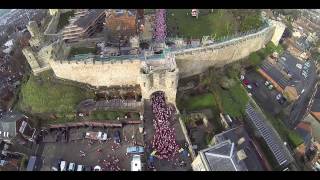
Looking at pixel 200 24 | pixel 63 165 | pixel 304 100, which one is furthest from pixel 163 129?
pixel 304 100

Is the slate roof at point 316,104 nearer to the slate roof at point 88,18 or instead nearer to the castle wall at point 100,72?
the castle wall at point 100,72

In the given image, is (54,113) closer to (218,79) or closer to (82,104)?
(82,104)

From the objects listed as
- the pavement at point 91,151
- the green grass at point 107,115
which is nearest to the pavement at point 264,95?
the green grass at point 107,115

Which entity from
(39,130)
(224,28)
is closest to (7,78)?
(39,130)

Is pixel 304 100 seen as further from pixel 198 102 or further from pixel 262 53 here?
pixel 198 102

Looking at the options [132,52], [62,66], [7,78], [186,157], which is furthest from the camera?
[7,78]

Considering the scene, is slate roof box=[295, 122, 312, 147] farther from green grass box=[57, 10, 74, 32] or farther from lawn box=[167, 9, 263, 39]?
green grass box=[57, 10, 74, 32]
